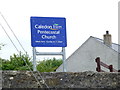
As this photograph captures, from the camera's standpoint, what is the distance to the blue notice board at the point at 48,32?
169 inches

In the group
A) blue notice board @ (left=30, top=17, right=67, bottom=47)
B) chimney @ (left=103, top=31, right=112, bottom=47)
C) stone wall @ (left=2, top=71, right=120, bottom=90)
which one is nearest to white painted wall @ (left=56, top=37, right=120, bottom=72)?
chimney @ (left=103, top=31, right=112, bottom=47)

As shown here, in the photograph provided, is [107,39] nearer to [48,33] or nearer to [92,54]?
[92,54]

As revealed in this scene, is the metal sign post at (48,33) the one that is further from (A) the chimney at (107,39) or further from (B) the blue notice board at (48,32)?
(A) the chimney at (107,39)

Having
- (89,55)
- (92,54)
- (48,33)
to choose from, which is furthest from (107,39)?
(48,33)

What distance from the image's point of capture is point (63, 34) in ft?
14.9

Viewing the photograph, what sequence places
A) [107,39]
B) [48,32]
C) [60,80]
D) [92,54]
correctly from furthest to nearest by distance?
[92,54] → [107,39] → [48,32] → [60,80]

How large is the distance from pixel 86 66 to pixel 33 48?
15.1 metres

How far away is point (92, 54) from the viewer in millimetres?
19484

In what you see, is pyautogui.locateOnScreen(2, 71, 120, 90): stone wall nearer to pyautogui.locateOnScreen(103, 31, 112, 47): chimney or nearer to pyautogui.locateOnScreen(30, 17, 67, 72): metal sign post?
pyautogui.locateOnScreen(30, 17, 67, 72): metal sign post

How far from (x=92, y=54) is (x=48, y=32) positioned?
1515 cm

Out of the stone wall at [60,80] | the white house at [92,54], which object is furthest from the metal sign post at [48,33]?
the white house at [92,54]

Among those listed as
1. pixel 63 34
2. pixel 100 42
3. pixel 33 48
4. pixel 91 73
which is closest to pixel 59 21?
pixel 63 34

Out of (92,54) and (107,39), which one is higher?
(107,39)

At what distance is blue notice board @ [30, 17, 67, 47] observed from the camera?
430 cm
